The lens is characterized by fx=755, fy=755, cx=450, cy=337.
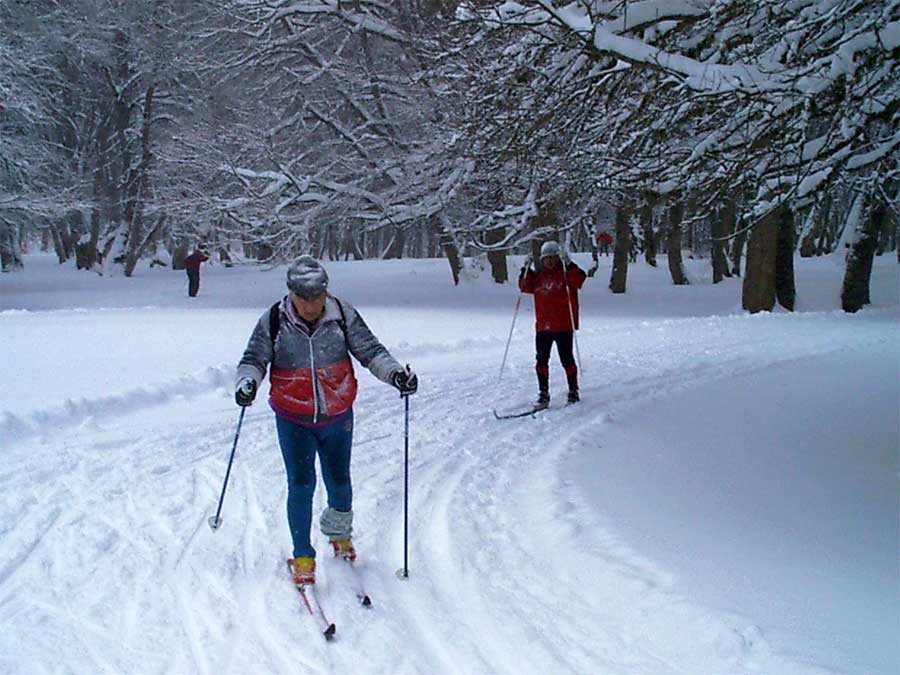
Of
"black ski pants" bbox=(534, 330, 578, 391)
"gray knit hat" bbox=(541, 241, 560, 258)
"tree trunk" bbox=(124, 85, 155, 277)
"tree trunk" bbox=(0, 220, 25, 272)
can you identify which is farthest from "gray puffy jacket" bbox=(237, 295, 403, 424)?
"tree trunk" bbox=(0, 220, 25, 272)

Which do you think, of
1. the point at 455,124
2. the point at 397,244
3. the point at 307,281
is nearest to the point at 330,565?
the point at 307,281

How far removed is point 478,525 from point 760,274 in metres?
18.1

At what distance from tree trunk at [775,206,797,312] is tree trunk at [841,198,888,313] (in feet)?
4.75

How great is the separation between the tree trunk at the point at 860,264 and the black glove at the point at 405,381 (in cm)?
2030

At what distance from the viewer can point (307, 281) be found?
438cm

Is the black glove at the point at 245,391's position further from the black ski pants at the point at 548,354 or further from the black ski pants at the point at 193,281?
the black ski pants at the point at 193,281

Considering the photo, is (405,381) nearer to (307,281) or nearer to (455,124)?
(307,281)

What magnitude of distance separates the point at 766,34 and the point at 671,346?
896 cm

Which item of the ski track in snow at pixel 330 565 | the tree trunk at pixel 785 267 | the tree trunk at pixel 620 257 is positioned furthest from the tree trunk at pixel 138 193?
the ski track in snow at pixel 330 565

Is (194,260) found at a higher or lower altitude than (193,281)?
higher

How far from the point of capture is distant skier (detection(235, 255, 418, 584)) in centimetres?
444

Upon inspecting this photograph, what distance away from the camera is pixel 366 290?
27.1 m

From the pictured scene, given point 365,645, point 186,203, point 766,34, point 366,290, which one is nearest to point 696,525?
point 365,645

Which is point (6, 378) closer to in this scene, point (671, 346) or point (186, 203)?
point (671, 346)
